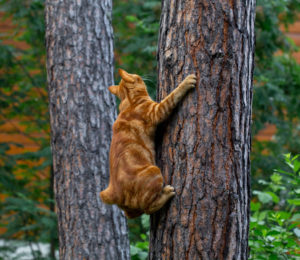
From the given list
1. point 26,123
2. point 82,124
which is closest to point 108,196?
point 82,124

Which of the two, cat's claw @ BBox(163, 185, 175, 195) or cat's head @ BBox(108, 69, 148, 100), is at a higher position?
cat's head @ BBox(108, 69, 148, 100)

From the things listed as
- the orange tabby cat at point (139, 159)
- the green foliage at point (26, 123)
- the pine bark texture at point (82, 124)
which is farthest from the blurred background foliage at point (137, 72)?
the orange tabby cat at point (139, 159)

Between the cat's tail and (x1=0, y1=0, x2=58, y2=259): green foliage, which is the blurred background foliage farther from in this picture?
the cat's tail

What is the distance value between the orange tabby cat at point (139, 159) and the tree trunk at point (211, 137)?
74 millimetres

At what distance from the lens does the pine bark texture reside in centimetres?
353

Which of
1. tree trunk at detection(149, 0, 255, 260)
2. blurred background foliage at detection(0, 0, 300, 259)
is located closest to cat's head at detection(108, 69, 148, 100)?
tree trunk at detection(149, 0, 255, 260)

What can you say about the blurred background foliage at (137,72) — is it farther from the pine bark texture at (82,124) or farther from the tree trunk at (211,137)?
the tree trunk at (211,137)

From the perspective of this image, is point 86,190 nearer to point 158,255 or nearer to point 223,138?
point 158,255

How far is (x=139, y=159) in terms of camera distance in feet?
7.44

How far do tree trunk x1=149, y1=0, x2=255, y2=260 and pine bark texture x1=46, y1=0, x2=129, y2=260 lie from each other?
151 cm

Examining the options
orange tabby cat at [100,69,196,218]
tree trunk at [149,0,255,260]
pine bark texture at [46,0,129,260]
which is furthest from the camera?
pine bark texture at [46,0,129,260]

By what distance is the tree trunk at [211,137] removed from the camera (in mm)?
2016

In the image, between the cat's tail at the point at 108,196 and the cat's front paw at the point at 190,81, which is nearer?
the cat's front paw at the point at 190,81

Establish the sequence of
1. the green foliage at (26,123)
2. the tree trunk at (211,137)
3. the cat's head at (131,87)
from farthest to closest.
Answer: the green foliage at (26,123) → the cat's head at (131,87) → the tree trunk at (211,137)
